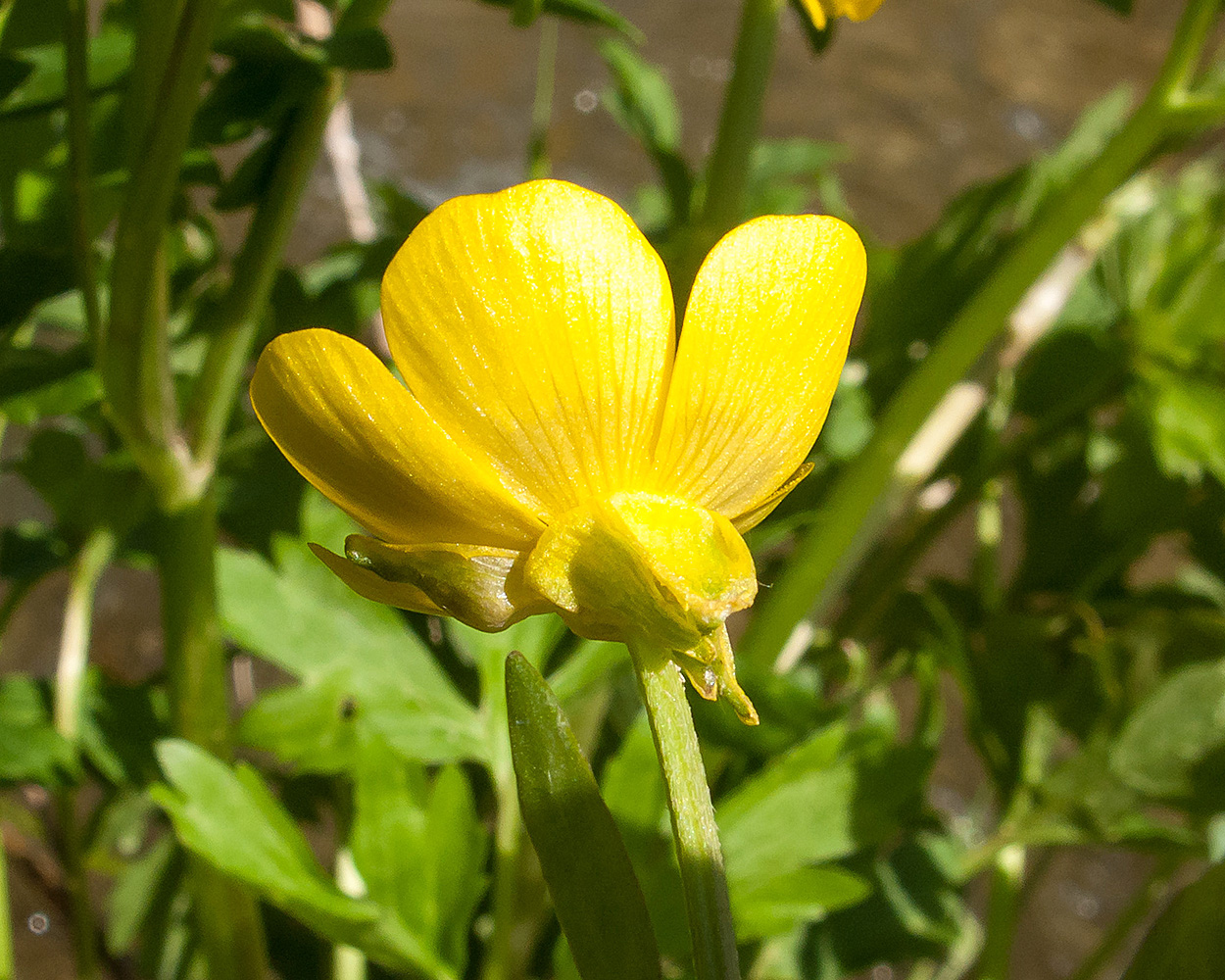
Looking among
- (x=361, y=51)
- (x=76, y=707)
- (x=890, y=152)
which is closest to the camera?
(x=361, y=51)

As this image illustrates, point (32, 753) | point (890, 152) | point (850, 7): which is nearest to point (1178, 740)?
point (850, 7)

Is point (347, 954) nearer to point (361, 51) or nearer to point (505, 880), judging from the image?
point (505, 880)

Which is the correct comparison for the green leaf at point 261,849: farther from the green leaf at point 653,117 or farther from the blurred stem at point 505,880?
the green leaf at point 653,117

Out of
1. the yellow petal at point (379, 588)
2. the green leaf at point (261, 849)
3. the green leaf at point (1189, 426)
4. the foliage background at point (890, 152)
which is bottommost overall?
the foliage background at point (890, 152)

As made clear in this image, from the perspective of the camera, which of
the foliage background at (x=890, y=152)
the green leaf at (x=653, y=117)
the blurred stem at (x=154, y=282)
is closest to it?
the blurred stem at (x=154, y=282)

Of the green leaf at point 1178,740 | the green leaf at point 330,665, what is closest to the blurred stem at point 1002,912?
the green leaf at point 1178,740

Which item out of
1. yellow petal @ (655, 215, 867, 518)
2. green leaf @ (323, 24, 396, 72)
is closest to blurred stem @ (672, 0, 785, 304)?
green leaf @ (323, 24, 396, 72)

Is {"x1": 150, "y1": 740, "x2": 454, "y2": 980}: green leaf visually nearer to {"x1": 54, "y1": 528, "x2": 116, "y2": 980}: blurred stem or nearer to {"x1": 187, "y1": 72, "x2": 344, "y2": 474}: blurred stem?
{"x1": 187, "y1": 72, "x2": 344, "y2": 474}: blurred stem
